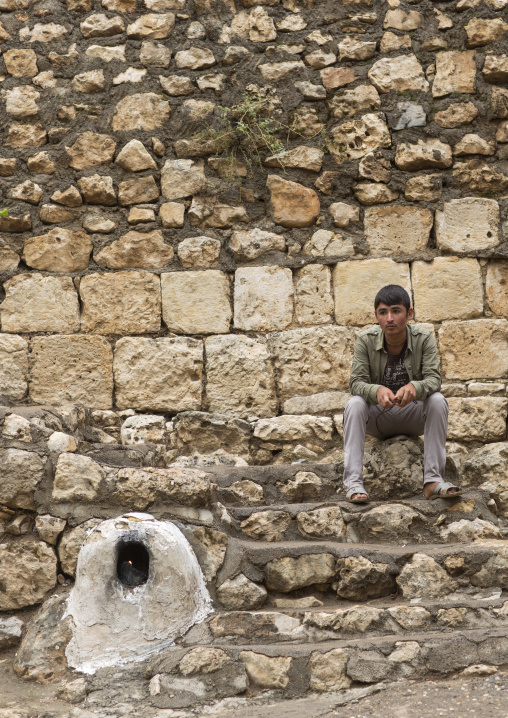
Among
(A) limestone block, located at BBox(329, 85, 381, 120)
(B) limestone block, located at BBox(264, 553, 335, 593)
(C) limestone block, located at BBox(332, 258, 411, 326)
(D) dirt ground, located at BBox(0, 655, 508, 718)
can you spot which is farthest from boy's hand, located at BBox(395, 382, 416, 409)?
(A) limestone block, located at BBox(329, 85, 381, 120)

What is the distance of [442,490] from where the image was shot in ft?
11.7

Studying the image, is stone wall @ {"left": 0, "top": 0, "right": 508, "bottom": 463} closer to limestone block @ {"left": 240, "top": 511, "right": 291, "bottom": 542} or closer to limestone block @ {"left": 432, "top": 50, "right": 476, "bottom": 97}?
limestone block @ {"left": 432, "top": 50, "right": 476, "bottom": 97}

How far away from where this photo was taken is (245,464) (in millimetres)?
4512

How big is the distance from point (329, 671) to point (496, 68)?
3.92 meters

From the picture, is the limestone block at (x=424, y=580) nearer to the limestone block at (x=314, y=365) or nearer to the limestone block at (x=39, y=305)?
the limestone block at (x=314, y=365)

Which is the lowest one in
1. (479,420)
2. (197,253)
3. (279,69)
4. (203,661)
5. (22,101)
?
(203,661)

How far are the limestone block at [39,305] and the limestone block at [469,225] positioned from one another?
2.38 metres

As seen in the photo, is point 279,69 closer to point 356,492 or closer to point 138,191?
point 138,191

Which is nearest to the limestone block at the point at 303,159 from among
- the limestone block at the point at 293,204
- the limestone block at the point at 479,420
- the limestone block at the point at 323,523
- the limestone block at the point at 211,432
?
the limestone block at the point at 293,204

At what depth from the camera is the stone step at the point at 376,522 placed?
3533 millimetres

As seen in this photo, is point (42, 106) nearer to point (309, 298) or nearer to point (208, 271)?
point (208, 271)

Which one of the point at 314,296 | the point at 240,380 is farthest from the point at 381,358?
the point at 240,380

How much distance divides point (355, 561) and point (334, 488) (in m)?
0.77

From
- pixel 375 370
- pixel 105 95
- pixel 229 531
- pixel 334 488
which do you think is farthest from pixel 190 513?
pixel 105 95
